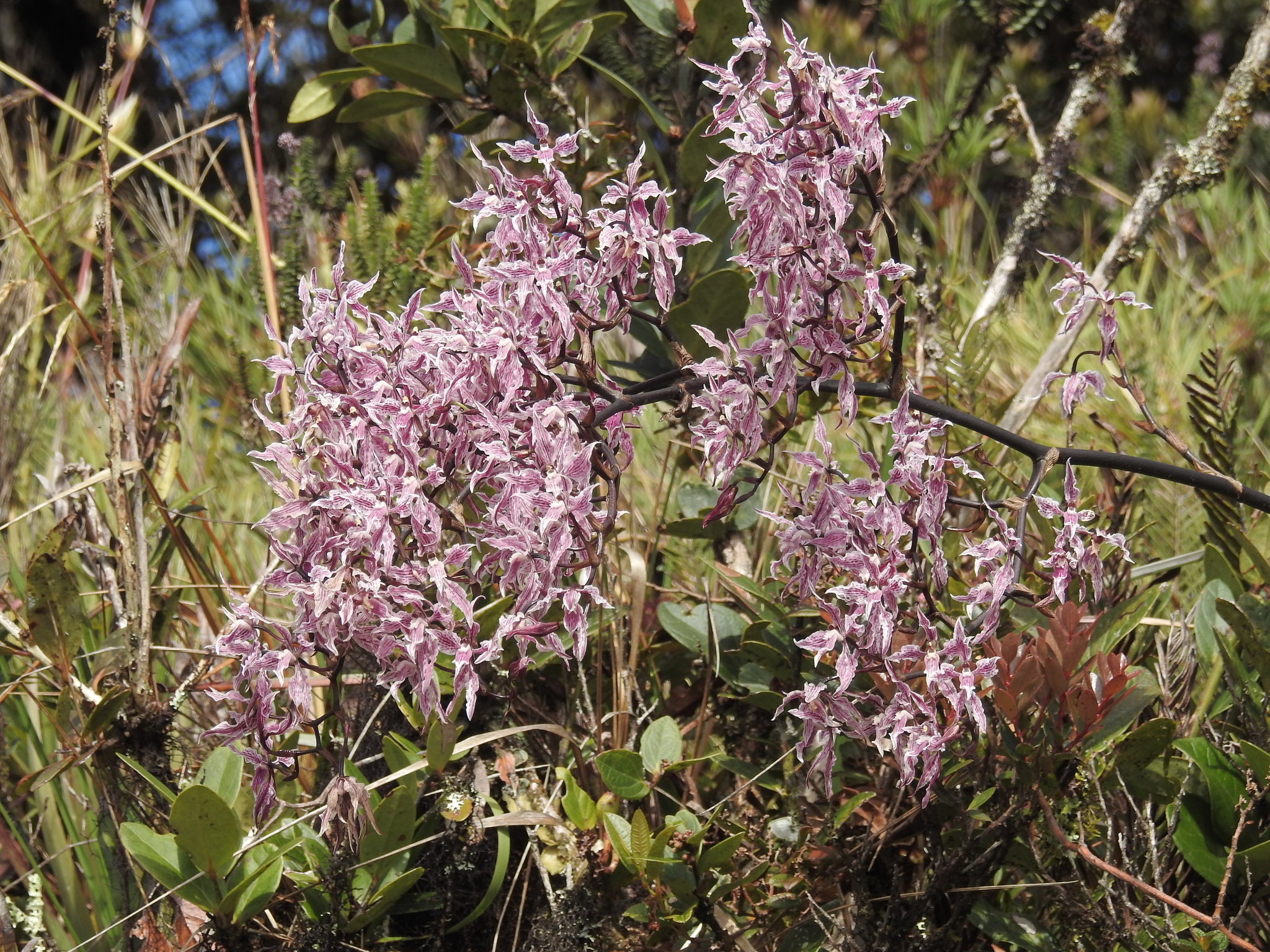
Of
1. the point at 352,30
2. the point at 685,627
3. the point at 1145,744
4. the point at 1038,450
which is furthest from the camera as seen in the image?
the point at 352,30

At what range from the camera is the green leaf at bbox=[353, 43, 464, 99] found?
1.54m

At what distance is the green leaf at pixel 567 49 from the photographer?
1.58 meters

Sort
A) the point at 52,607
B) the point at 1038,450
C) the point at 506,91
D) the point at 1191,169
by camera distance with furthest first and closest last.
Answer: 1. the point at 1191,169
2. the point at 506,91
3. the point at 52,607
4. the point at 1038,450

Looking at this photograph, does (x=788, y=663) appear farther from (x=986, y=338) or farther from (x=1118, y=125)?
(x=1118, y=125)

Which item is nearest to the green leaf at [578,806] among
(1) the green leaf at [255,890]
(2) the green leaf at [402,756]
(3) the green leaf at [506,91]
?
(2) the green leaf at [402,756]

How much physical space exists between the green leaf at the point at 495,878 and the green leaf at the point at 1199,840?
66 cm

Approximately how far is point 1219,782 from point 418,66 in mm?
1279

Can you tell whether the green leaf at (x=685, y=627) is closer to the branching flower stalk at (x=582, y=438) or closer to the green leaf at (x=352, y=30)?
the branching flower stalk at (x=582, y=438)

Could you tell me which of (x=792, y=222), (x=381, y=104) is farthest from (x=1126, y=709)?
(x=381, y=104)

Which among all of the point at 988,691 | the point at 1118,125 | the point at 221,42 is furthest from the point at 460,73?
the point at 221,42

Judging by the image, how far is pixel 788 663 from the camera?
1.27 m

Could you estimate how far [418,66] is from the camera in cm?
158

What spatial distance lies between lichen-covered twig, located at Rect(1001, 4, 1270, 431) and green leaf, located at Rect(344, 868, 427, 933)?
39.9 inches

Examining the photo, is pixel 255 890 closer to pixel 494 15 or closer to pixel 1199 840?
pixel 1199 840
